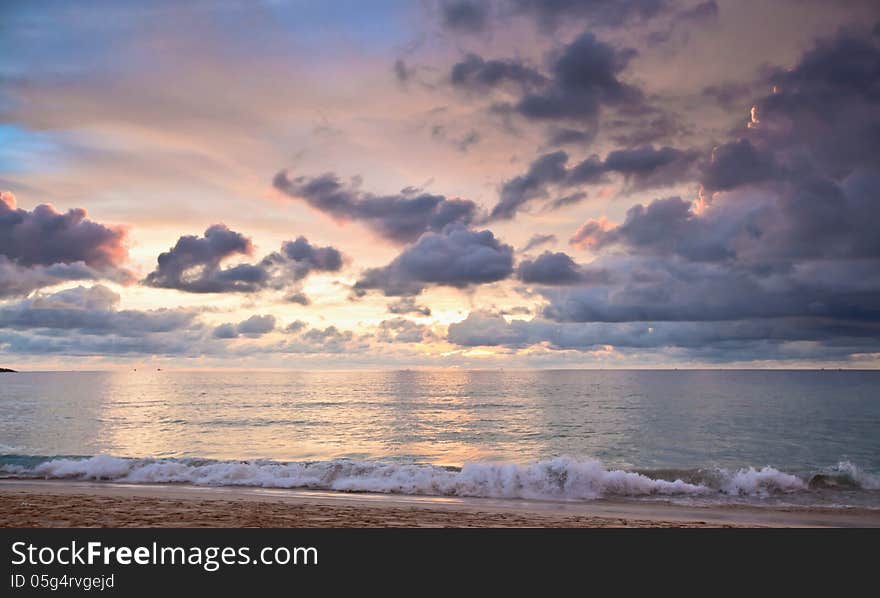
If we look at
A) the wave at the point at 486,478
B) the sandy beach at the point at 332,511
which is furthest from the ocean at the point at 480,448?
the sandy beach at the point at 332,511

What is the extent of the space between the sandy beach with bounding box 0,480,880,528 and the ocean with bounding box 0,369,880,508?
2.11 m

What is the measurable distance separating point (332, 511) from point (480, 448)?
969 inches

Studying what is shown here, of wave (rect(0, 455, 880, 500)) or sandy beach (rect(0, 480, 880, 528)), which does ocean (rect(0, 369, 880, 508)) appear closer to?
wave (rect(0, 455, 880, 500))

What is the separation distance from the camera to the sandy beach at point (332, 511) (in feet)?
54.0

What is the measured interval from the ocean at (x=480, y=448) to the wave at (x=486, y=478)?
0.07m

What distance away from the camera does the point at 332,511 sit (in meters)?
19.0
